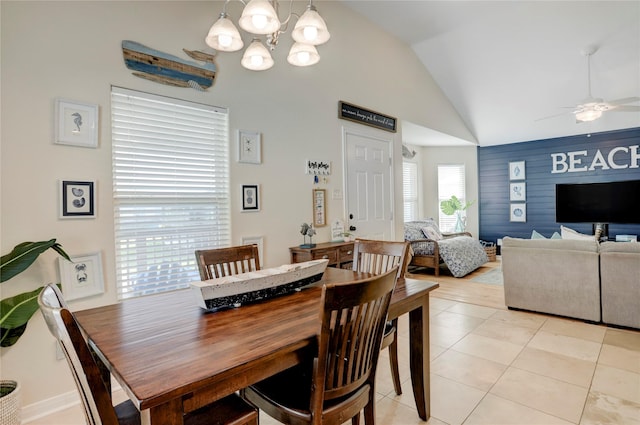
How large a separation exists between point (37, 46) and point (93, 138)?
1.95ft

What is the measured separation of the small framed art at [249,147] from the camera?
10.0ft

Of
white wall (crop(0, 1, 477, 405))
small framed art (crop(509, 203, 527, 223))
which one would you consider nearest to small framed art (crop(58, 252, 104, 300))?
white wall (crop(0, 1, 477, 405))

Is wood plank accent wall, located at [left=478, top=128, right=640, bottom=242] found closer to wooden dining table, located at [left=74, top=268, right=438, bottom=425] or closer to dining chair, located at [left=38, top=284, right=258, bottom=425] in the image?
wooden dining table, located at [left=74, top=268, right=438, bottom=425]

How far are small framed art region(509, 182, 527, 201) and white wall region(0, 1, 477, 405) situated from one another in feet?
17.5

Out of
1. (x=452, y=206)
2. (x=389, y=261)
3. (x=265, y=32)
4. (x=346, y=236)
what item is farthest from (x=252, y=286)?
(x=452, y=206)

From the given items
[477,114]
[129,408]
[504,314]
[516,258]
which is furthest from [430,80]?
[129,408]

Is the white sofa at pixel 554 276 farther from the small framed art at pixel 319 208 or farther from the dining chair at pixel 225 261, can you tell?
the dining chair at pixel 225 261

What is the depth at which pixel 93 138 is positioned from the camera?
89.1 inches

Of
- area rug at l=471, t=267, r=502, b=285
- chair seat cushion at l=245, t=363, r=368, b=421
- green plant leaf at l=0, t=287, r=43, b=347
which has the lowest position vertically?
area rug at l=471, t=267, r=502, b=285

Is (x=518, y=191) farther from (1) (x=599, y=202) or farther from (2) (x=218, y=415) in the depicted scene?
(2) (x=218, y=415)

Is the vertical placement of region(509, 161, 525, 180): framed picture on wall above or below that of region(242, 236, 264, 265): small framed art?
above

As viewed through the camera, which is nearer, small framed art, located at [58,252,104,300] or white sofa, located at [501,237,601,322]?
Answer: small framed art, located at [58,252,104,300]

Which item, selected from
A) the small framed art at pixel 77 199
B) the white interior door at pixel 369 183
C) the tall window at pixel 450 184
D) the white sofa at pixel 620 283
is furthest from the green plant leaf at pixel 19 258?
the tall window at pixel 450 184

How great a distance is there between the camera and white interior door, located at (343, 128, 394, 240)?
4227mm
